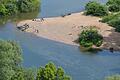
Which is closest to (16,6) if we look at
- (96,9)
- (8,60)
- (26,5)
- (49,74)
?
(26,5)

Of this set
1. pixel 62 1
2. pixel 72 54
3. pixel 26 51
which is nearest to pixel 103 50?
pixel 72 54

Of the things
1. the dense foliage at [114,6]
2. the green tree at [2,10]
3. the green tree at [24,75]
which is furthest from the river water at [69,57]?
the dense foliage at [114,6]

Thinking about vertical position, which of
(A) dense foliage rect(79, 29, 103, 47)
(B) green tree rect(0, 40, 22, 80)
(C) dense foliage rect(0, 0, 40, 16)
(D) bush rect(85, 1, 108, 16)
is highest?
(C) dense foliage rect(0, 0, 40, 16)

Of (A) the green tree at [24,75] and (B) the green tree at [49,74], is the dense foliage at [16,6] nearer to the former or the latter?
(B) the green tree at [49,74]

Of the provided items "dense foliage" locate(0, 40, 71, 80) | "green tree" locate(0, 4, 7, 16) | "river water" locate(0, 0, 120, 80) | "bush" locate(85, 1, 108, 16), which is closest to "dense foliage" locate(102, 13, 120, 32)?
"bush" locate(85, 1, 108, 16)

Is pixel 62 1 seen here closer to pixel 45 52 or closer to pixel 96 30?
pixel 96 30

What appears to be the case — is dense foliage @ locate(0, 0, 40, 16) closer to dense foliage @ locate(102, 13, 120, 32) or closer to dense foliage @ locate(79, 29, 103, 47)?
dense foliage @ locate(102, 13, 120, 32)
